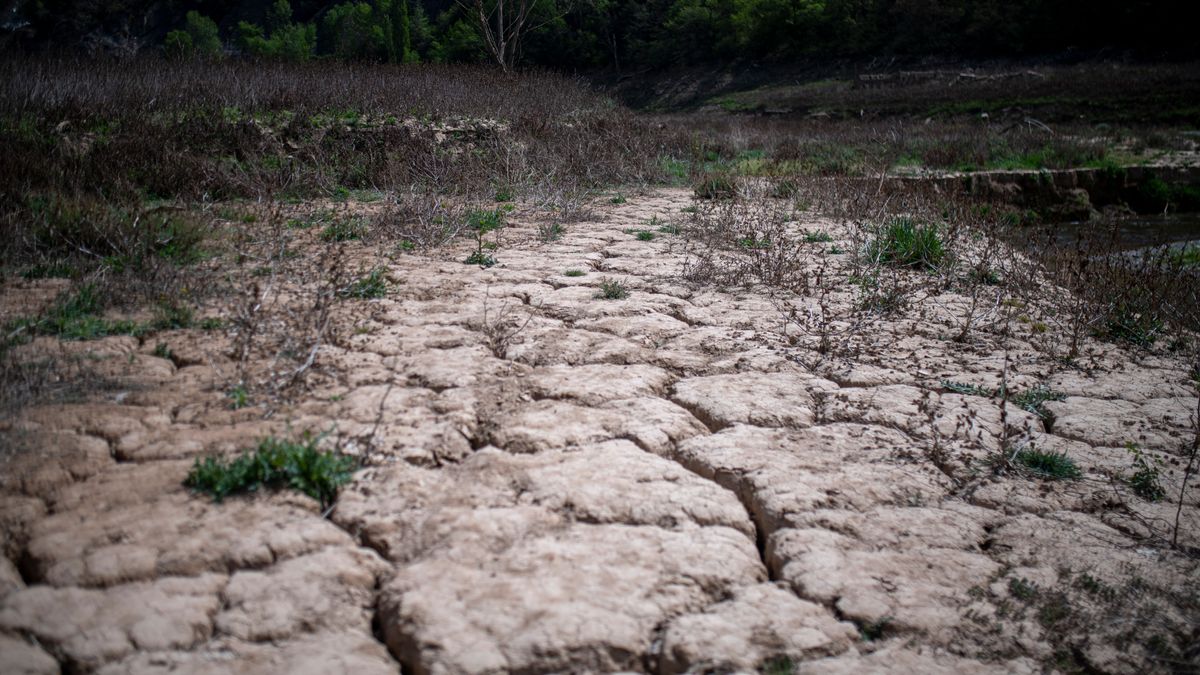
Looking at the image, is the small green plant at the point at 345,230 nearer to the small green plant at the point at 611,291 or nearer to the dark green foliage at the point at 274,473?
the small green plant at the point at 611,291

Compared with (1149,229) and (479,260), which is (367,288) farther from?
(1149,229)

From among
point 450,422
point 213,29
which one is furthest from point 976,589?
point 213,29

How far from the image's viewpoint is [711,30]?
3919 centimetres

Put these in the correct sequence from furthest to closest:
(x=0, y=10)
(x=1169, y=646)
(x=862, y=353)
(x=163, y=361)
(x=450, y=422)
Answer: (x=0, y=10) → (x=862, y=353) → (x=163, y=361) → (x=450, y=422) → (x=1169, y=646)

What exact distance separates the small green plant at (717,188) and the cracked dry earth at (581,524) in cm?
486

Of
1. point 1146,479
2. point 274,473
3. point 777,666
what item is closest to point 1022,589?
point 777,666

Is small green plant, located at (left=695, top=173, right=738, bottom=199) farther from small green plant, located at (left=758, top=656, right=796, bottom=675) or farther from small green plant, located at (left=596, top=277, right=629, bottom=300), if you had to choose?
small green plant, located at (left=758, top=656, right=796, bottom=675)

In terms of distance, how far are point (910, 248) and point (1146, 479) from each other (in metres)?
2.91

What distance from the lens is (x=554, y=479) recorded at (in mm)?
2393

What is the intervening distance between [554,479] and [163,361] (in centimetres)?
166

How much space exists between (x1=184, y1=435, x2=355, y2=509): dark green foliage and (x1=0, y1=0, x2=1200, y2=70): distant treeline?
74.4ft

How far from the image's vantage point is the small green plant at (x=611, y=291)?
436 centimetres

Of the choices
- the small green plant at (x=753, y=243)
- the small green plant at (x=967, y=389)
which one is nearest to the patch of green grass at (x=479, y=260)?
the small green plant at (x=753, y=243)

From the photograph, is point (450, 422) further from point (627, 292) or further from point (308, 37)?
point (308, 37)
